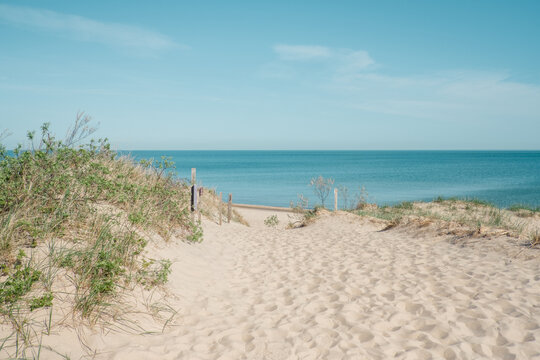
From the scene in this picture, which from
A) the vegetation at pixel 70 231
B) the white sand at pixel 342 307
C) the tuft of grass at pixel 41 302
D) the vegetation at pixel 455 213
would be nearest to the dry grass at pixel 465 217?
the vegetation at pixel 455 213

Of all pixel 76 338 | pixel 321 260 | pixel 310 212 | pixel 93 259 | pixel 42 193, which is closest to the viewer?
pixel 76 338

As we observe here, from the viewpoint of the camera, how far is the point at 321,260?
7930 mm

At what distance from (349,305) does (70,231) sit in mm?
4578

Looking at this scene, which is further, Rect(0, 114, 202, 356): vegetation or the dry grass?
the dry grass

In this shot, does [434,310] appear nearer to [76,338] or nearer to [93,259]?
[76,338]

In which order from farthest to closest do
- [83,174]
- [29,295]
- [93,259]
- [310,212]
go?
[310,212] → [83,174] → [93,259] → [29,295]

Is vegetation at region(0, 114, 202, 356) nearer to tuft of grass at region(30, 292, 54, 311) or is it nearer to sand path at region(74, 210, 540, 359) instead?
tuft of grass at region(30, 292, 54, 311)

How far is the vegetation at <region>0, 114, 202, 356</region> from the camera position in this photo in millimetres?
4078

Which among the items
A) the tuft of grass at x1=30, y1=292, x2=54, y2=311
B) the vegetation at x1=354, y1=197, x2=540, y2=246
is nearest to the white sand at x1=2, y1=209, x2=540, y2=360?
the tuft of grass at x1=30, y1=292, x2=54, y2=311

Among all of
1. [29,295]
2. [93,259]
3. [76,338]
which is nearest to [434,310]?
[76,338]

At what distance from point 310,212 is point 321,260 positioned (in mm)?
7764

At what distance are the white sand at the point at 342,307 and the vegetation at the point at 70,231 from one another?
54cm

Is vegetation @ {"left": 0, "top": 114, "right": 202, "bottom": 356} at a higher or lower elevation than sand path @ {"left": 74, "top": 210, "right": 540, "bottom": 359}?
higher

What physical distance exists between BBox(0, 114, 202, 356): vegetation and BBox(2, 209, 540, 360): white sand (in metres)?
0.54
